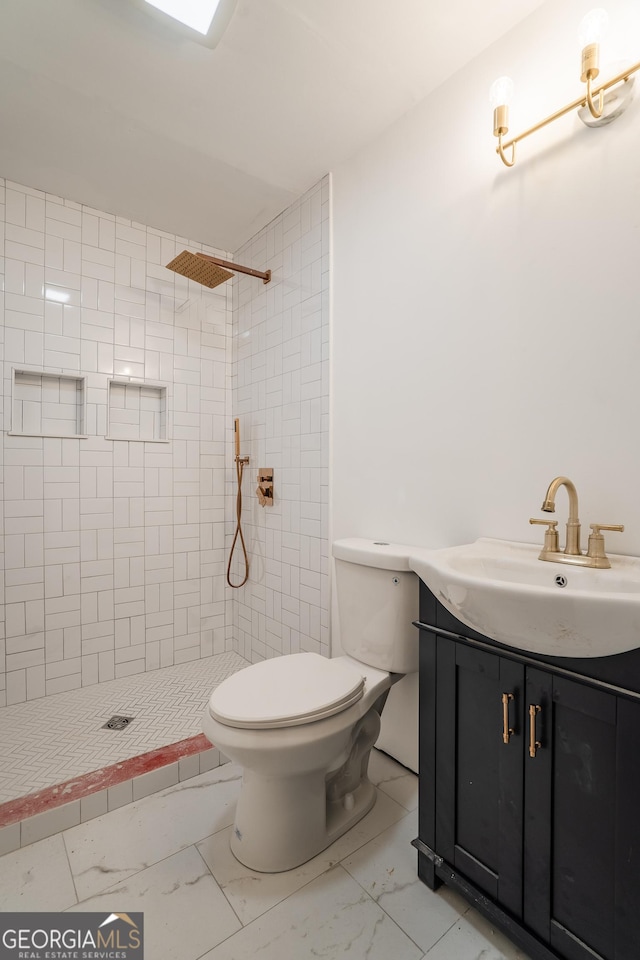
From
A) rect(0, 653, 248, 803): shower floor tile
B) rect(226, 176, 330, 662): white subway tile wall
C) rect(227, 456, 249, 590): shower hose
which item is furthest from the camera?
rect(227, 456, 249, 590): shower hose

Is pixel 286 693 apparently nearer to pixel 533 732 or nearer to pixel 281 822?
pixel 281 822

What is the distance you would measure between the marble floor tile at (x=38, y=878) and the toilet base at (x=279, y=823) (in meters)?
0.45

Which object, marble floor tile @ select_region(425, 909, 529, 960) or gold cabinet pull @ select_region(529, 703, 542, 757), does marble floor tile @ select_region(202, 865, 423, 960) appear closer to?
marble floor tile @ select_region(425, 909, 529, 960)

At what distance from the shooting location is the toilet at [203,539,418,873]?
1.21m

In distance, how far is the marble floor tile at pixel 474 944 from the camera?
105 centimetres

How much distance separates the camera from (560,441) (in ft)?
4.11

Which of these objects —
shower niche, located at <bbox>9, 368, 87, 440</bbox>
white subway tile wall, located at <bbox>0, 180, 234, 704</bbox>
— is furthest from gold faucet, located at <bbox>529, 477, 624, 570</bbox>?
shower niche, located at <bbox>9, 368, 87, 440</bbox>

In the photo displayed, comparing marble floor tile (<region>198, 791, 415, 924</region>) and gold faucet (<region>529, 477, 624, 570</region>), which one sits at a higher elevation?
gold faucet (<region>529, 477, 624, 570</region>)

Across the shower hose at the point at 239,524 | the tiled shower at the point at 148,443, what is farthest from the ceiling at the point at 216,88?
the shower hose at the point at 239,524

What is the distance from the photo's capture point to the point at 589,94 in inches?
42.8

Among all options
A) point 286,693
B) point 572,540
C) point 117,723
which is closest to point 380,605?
point 286,693

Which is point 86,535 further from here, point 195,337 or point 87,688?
point 195,337

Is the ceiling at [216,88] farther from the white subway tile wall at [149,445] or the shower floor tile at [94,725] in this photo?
the shower floor tile at [94,725]

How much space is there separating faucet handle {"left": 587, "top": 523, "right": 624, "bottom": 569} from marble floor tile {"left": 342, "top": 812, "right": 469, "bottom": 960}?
3.15 feet
